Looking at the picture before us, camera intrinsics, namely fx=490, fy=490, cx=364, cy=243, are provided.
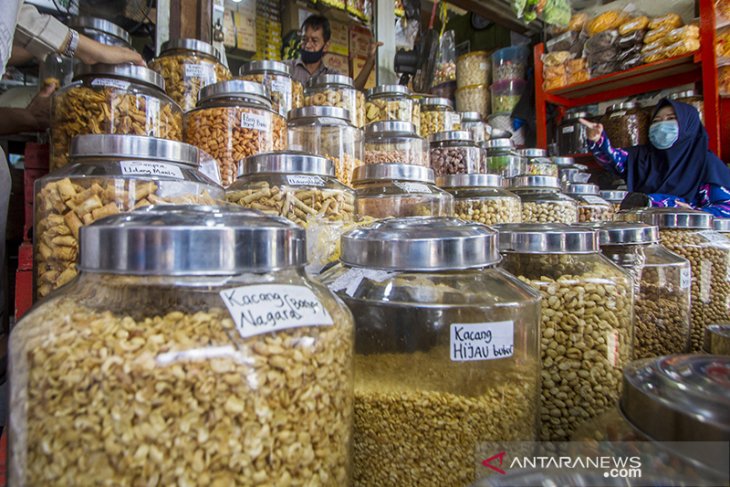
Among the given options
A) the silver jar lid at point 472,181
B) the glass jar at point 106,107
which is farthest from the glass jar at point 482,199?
the glass jar at point 106,107

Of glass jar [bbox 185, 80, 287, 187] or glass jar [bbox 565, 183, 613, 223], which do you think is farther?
glass jar [bbox 565, 183, 613, 223]

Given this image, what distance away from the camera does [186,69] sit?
50.1 inches

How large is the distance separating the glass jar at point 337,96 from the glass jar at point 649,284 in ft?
2.65

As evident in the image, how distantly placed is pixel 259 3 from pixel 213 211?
12.0 feet

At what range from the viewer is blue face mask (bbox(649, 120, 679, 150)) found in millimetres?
3025

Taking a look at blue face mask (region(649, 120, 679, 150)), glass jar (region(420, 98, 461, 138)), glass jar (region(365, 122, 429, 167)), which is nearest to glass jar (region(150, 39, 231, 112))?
glass jar (region(365, 122, 429, 167))

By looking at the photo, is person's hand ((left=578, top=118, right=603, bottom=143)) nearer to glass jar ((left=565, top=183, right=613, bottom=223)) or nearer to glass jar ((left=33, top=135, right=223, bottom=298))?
glass jar ((left=565, top=183, right=613, bottom=223))

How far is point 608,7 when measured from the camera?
368 cm

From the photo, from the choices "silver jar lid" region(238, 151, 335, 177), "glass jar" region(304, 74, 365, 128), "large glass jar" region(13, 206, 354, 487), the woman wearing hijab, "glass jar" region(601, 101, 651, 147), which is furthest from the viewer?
"glass jar" region(601, 101, 651, 147)

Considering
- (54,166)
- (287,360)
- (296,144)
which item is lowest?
(287,360)

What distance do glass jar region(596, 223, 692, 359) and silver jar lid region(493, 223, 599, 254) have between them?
0.79ft

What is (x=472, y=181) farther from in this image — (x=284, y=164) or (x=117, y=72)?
(x=117, y=72)

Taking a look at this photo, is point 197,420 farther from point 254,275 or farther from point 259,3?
point 259,3

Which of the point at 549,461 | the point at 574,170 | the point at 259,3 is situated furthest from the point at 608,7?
the point at 549,461
